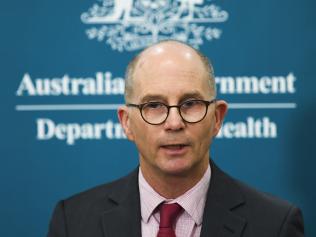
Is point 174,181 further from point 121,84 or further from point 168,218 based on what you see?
point 121,84

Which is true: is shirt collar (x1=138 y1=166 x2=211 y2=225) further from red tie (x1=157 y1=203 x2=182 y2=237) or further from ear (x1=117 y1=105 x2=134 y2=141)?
ear (x1=117 y1=105 x2=134 y2=141)

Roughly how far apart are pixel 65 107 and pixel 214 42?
0.74 metres

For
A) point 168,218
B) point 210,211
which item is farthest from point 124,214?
point 210,211

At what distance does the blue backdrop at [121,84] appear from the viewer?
278 cm

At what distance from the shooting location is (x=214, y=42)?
2.79 metres

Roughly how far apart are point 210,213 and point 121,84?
1053 mm

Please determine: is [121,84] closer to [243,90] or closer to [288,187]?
[243,90]

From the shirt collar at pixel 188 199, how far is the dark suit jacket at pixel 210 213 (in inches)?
0.9

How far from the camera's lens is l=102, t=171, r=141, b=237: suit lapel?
6.32 ft

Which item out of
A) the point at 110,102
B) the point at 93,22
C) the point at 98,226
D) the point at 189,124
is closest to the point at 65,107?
the point at 110,102

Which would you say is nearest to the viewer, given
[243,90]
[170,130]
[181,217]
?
[170,130]

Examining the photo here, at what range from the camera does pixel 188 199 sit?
1916mm

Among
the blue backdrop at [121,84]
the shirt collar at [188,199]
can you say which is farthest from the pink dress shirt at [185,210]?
the blue backdrop at [121,84]

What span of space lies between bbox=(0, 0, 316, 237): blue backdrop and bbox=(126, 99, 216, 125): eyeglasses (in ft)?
3.19
